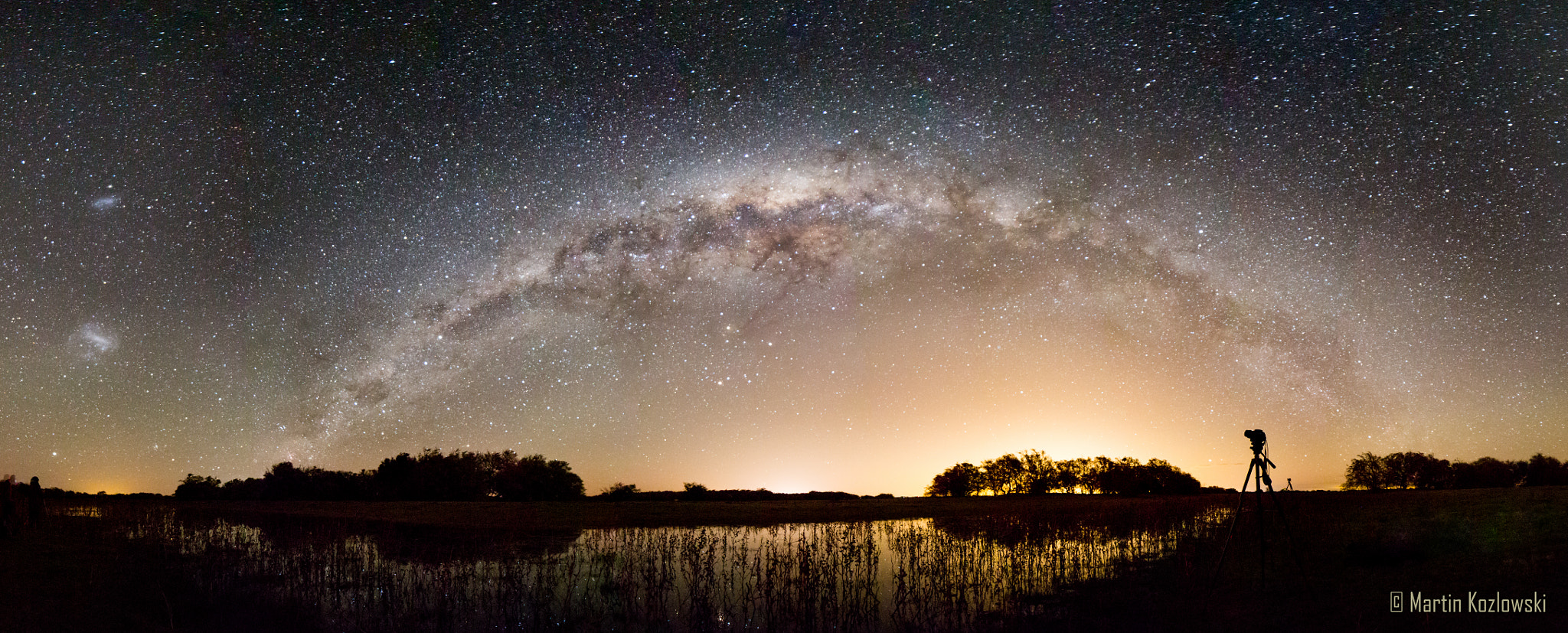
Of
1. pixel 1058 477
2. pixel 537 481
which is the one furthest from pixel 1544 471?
pixel 537 481

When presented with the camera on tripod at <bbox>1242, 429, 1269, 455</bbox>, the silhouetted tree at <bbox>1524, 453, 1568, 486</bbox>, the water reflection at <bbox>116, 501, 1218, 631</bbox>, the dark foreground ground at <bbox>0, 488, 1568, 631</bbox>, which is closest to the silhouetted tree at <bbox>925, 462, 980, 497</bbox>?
the silhouetted tree at <bbox>1524, 453, 1568, 486</bbox>

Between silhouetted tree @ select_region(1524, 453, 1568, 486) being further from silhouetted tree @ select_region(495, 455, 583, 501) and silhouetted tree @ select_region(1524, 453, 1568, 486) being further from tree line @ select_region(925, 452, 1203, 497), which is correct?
silhouetted tree @ select_region(495, 455, 583, 501)

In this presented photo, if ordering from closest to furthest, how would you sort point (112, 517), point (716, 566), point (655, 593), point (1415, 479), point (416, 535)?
1. point (655, 593)
2. point (716, 566)
3. point (416, 535)
4. point (112, 517)
5. point (1415, 479)

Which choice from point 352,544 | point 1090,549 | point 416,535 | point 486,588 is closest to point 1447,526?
point 1090,549

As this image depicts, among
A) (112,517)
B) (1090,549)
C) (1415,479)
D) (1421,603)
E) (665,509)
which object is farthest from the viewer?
(1415,479)

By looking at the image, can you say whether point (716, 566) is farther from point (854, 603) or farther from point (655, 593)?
point (854, 603)

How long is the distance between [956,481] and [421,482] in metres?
62.9

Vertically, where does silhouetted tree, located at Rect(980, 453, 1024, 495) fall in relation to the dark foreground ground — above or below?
below

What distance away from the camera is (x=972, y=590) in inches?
563

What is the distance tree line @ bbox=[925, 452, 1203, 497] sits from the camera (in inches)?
4008

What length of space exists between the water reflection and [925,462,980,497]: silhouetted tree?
73534mm

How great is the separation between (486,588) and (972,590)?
8969mm

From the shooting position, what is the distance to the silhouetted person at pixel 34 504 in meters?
22.3

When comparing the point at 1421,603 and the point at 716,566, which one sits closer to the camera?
the point at 1421,603
